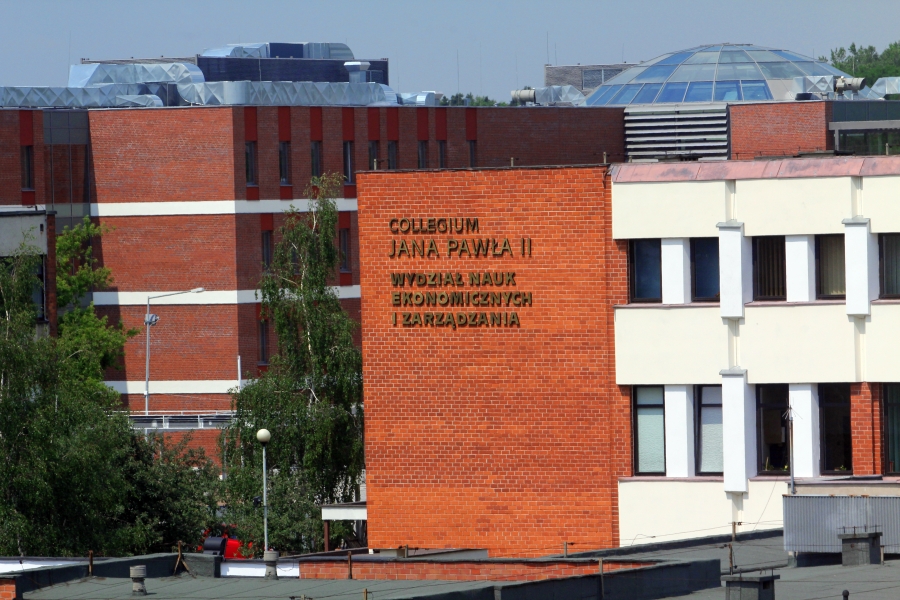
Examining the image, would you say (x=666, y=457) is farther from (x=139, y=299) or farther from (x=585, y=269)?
(x=139, y=299)

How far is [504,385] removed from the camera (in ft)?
120

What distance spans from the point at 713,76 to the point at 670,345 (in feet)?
211

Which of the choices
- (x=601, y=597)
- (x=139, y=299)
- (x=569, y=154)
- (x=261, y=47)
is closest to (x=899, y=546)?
(x=601, y=597)

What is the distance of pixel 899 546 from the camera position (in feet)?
88.3

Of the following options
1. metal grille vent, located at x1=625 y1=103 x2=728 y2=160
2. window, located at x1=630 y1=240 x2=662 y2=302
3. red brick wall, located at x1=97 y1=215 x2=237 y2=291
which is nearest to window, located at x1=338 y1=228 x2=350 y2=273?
red brick wall, located at x1=97 y1=215 x2=237 y2=291

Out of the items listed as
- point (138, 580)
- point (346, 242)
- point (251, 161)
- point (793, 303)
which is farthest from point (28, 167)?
point (138, 580)

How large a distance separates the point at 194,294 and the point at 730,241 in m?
46.0

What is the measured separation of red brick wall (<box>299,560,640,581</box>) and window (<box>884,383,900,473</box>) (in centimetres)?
1047

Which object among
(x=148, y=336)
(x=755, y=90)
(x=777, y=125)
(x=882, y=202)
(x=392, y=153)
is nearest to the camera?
(x=882, y=202)

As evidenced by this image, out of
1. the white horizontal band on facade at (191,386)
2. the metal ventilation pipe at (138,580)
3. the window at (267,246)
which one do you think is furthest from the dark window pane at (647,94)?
the metal ventilation pipe at (138,580)

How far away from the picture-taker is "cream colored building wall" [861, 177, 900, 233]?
112 feet

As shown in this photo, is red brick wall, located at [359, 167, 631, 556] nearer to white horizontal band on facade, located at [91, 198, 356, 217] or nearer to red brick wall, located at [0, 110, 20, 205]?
white horizontal band on facade, located at [91, 198, 356, 217]

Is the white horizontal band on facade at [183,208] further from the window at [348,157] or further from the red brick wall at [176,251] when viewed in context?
the window at [348,157]

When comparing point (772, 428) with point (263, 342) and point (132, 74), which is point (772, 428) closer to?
point (263, 342)
